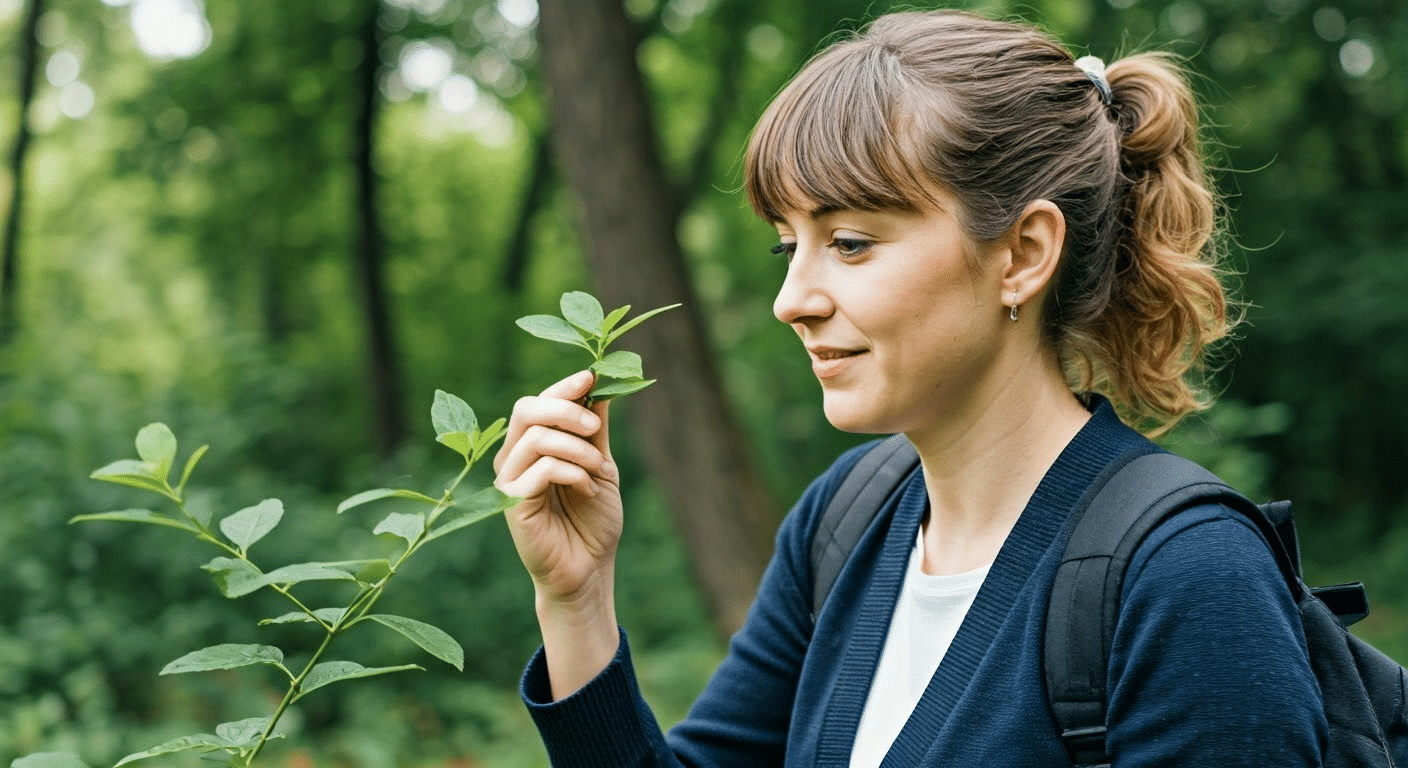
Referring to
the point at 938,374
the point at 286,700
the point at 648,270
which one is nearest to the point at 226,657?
the point at 286,700

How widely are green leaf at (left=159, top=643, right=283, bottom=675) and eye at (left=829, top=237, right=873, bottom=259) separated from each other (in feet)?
2.86

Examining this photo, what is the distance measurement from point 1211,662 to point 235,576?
3.19 feet

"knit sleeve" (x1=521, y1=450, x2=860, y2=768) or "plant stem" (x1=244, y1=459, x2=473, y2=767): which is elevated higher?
"plant stem" (x1=244, y1=459, x2=473, y2=767)

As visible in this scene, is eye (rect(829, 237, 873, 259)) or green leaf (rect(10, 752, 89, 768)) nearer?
green leaf (rect(10, 752, 89, 768))

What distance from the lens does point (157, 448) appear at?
3.76ft

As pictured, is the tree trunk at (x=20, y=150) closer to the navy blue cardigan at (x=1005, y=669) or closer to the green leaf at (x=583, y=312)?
the navy blue cardigan at (x=1005, y=669)

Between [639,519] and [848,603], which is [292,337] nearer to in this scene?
[639,519]

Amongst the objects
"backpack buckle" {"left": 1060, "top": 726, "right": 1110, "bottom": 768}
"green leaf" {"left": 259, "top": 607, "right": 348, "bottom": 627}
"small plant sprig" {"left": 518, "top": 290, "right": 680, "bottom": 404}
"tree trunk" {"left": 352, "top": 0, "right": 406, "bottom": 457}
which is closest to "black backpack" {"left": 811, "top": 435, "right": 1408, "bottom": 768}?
"backpack buckle" {"left": 1060, "top": 726, "right": 1110, "bottom": 768}

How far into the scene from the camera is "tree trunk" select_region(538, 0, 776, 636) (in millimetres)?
5223

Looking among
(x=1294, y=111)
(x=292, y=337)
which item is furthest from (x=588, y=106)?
(x=292, y=337)

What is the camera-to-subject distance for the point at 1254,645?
1.31m

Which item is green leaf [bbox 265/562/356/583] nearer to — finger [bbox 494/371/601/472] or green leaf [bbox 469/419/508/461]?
green leaf [bbox 469/419/508/461]

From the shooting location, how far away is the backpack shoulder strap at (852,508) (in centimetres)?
194

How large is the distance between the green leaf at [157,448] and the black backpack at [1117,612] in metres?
0.97
